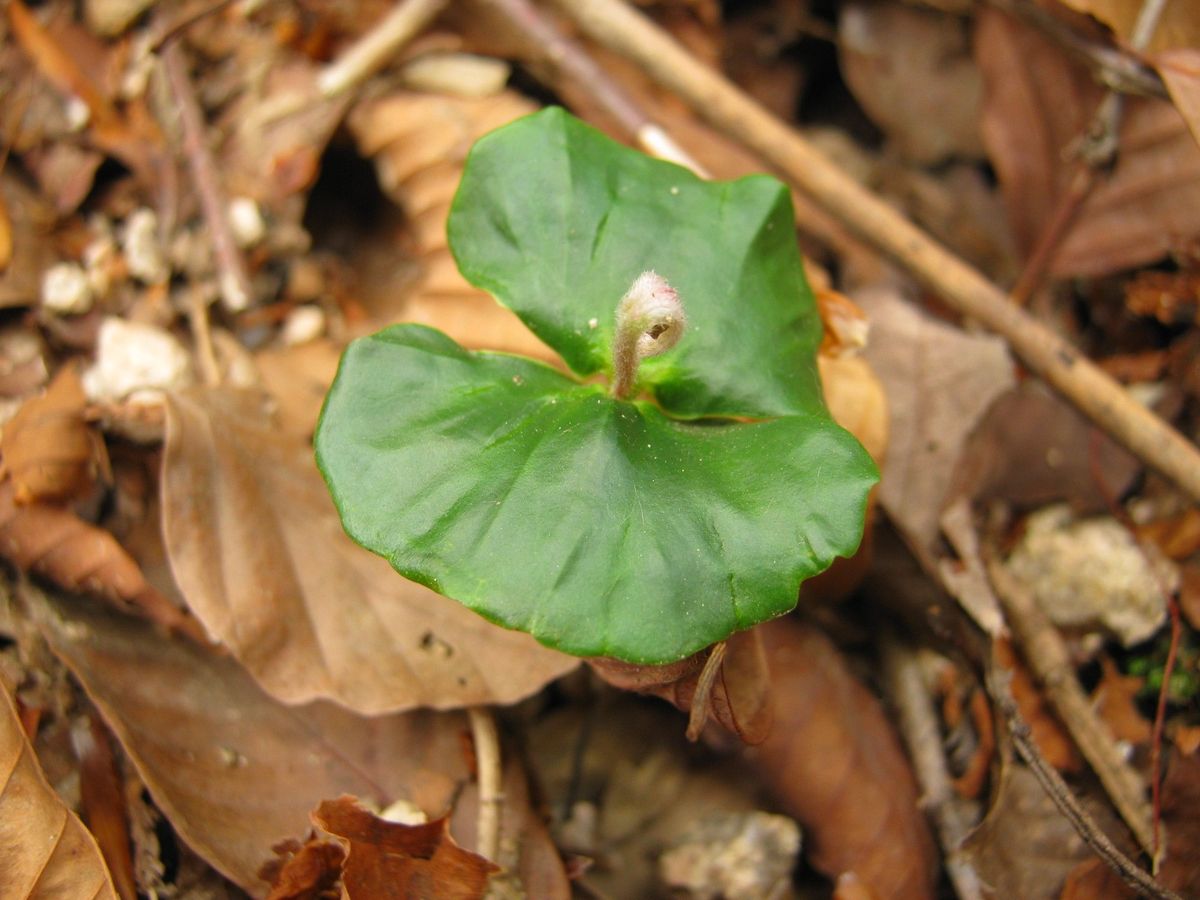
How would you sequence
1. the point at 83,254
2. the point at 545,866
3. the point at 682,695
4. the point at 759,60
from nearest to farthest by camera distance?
the point at 682,695 < the point at 545,866 < the point at 83,254 < the point at 759,60

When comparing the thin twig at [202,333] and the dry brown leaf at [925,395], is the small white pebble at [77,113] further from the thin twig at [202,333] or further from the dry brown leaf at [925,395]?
the dry brown leaf at [925,395]

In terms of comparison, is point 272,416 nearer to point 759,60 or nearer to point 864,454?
point 864,454

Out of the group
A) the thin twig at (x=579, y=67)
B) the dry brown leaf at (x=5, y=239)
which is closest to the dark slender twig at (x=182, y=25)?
the dry brown leaf at (x=5, y=239)

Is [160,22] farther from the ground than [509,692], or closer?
farther from the ground

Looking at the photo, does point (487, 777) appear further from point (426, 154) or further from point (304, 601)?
point (426, 154)

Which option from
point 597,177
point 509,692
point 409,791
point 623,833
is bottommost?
point 623,833

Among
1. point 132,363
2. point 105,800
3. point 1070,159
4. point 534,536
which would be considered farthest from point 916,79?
point 105,800

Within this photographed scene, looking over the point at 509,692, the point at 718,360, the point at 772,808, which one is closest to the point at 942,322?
the point at 718,360
